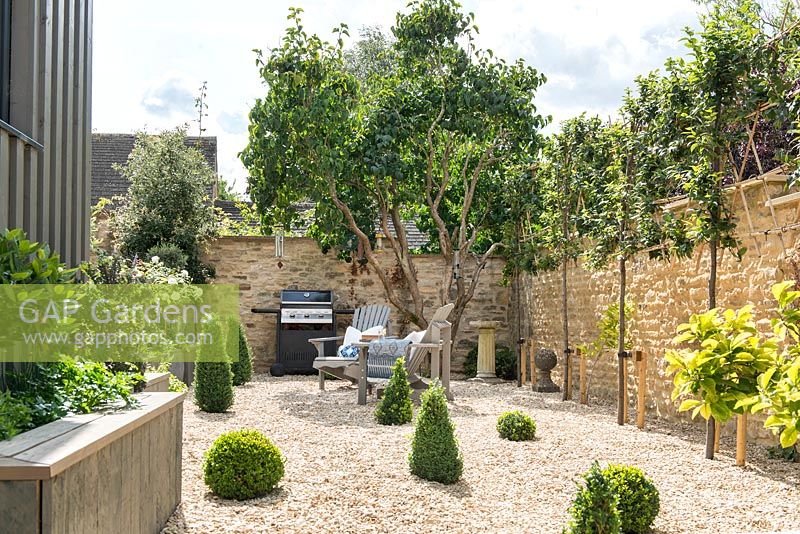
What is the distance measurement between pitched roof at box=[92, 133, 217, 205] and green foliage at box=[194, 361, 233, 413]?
373 inches

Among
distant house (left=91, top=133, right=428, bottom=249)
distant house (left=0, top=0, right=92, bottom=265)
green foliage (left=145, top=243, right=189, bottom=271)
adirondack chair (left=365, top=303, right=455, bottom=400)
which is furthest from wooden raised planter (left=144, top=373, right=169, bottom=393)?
distant house (left=91, top=133, right=428, bottom=249)

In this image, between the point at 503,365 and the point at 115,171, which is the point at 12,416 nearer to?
the point at 503,365

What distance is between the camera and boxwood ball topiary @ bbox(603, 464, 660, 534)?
3.84 meters

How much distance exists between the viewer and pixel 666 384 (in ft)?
24.2

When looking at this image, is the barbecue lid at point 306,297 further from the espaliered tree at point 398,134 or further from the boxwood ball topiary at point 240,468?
the boxwood ball topiary at point 240,468

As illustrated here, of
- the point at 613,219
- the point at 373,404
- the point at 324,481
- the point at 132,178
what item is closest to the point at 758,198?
the point at 613,219

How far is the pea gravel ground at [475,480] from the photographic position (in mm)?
3994

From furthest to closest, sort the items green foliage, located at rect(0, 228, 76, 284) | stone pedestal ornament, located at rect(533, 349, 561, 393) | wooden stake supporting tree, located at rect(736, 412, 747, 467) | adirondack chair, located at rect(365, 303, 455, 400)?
stone pedestal ornament, located at rect(533, 349, 561, 393) < adirondack chair, located at rect(365, 303, 455, 400) < wooden stake supporting tree, located at rect(736, 412, 747, 467) < green foliage, located at rect(0, 228, 76, 284)

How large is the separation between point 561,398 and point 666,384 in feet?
6.61

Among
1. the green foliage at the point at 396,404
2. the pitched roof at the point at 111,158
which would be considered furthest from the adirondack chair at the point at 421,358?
the pitched roof at the point at 111,158

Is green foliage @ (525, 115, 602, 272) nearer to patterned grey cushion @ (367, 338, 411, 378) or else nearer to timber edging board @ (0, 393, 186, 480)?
patterned grey cushion @ (367, 338, 411, 378)

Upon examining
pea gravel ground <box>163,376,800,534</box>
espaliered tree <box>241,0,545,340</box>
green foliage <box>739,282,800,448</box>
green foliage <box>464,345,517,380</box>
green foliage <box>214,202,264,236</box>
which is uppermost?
espaliered tree <box>241,0,545,340</box>

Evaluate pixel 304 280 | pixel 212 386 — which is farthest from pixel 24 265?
pixel 304 280

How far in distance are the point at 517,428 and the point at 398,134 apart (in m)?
5.45
